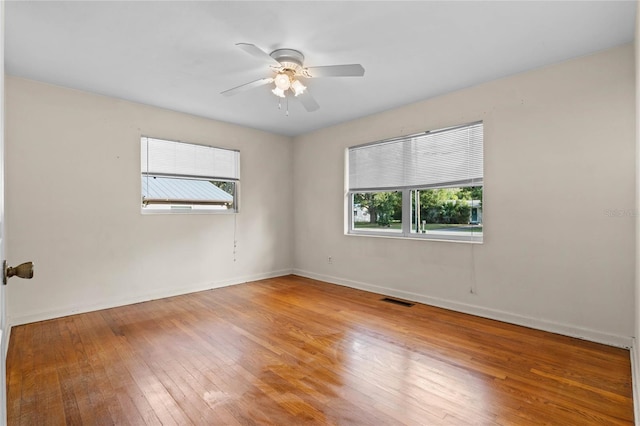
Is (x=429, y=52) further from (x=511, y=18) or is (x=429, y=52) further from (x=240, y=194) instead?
(x=240, y=194)

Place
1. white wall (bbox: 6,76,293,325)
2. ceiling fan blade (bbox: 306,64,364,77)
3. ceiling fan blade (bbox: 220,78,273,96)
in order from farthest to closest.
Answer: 1. white wall (bbox: 6,76,293,325)
2. ceiling fan blade (bbox: 220,78,273,96)
3. ceiling fan blade (bbox: 306,64,364,77)

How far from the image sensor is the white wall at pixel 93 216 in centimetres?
326

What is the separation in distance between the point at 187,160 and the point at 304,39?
2.67 metres

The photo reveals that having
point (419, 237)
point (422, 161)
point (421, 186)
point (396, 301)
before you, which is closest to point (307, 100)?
point (422, 161)

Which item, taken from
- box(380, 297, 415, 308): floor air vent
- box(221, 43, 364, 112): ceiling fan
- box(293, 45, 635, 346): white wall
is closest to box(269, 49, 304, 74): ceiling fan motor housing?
box(221, 43, 364, 112): ceiling fan

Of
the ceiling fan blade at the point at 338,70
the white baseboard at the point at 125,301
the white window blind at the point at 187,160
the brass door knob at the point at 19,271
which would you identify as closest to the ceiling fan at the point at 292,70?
the ceiling fan blade at the point at 338,70

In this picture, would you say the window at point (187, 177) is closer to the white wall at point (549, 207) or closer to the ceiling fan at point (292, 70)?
the ceiling fan at point (292, 70)

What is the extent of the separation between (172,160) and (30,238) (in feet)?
5.65

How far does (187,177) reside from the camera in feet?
14.8

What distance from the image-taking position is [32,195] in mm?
3297

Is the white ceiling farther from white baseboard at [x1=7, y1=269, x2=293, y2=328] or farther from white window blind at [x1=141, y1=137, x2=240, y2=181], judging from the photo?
white baseboard at [x1=7, y1=269, x2=293, y2=328]

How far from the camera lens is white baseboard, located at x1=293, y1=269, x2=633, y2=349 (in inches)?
108

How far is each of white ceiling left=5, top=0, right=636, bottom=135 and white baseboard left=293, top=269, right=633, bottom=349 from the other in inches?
95.0

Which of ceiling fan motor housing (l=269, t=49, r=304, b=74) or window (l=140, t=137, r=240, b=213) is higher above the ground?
ceiling fan motor housing (l=269, t=49, r=304, b=74)
